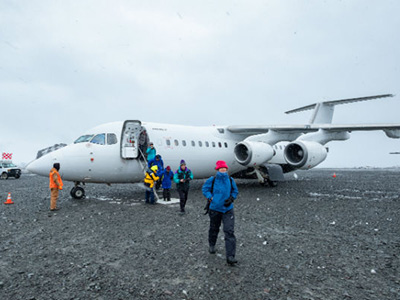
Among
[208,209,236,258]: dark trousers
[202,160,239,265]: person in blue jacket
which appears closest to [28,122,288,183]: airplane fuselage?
[202,160,239,265]: person in blue jacket

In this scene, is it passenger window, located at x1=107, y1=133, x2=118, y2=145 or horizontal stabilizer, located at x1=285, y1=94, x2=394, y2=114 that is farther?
horizontal stabilizer, located at x1=285, y1=94, x2=394, y2=114

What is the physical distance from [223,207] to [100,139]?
314 inches

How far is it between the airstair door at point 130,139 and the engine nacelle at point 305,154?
26.5ft

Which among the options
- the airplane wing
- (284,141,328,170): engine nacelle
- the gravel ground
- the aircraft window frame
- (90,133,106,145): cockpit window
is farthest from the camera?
the aircraft window frame

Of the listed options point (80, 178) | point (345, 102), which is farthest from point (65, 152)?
point (345, 102)

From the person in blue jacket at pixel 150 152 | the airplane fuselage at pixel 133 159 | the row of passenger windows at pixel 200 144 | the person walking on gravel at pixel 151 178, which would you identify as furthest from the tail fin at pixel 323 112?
the person walking on gravel at pixel 151 178

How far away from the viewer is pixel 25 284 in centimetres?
382

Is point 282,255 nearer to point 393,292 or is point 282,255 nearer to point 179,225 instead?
point 393,292

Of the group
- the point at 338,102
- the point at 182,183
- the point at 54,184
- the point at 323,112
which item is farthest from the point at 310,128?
the point at 54,184

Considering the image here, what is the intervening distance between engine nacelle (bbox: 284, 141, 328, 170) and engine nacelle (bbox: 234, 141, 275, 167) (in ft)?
3.43

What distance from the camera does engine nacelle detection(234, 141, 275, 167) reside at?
1383cm

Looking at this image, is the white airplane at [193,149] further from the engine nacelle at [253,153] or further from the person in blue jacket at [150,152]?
the person in blue jacket at [150,152]

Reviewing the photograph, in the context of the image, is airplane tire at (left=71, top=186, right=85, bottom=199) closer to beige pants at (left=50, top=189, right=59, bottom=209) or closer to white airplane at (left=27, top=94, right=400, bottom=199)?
white airplane at (left=27, top=94, right=400, bottom=199)

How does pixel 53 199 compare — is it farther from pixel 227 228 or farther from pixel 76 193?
pixel 227 228
